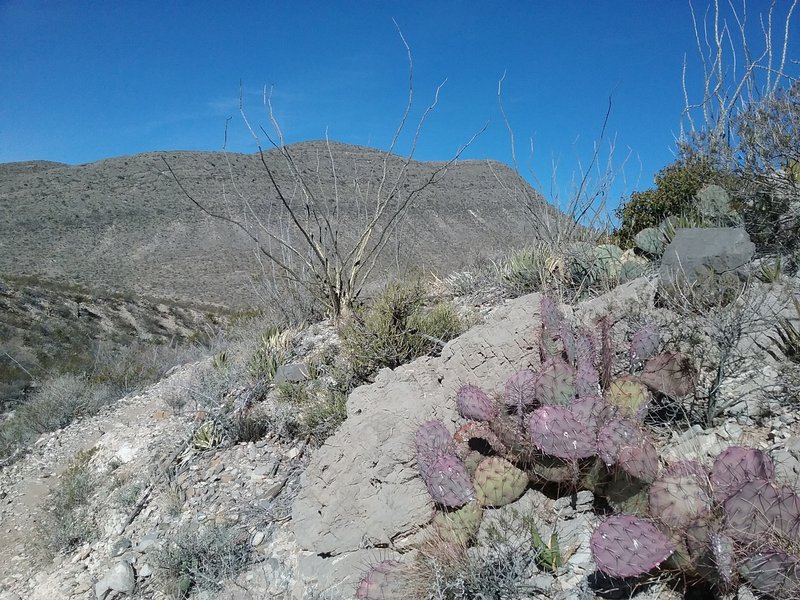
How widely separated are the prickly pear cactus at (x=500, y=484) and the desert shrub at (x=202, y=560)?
1822 mm

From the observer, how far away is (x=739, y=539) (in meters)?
2.19

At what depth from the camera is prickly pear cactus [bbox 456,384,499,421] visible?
3.67m

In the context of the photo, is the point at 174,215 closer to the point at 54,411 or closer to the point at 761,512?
the point at 54,411

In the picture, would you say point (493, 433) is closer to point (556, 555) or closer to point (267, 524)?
point (556, 555)

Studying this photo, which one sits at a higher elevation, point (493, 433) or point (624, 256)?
point (624, 256)

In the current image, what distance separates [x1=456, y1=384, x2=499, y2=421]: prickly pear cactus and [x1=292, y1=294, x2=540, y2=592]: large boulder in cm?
28

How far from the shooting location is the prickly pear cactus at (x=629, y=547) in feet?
7.68

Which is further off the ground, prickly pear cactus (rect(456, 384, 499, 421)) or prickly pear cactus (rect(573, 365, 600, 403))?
prickly pear cactus (rect(573, 365, 600, 403))

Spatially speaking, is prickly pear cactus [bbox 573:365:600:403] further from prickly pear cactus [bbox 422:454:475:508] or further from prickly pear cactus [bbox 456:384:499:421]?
prickly pear cactus [bbox 422:454:475:508]

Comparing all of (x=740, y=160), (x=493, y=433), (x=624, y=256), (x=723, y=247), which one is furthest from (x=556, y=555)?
(x=740, y=160)

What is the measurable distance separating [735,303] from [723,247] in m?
1.79

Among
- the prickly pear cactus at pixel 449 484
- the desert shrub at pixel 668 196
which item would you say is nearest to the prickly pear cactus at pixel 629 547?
the prickly pear cactus at pixel 449 484

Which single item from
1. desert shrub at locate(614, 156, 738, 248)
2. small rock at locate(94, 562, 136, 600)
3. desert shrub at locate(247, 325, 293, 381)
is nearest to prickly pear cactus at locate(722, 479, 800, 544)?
small rock at locate(94, 562, 136, 600)

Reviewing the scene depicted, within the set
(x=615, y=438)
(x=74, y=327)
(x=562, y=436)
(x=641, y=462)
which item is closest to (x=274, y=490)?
(x=562, y=436)
